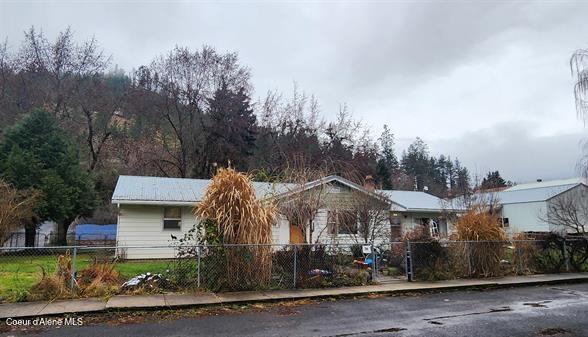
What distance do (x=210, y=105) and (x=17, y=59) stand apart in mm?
14971

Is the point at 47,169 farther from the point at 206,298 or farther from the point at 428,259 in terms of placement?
the point at 428,259

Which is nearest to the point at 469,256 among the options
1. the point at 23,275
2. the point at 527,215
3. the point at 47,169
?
the point at 23,275

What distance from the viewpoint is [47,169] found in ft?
69.1

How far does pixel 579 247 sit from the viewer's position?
48.8ft

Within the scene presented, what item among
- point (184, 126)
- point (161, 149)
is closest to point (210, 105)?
point (184, 126)

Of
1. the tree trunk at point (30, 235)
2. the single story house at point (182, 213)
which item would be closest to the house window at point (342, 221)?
the single story house at point (182, 213)

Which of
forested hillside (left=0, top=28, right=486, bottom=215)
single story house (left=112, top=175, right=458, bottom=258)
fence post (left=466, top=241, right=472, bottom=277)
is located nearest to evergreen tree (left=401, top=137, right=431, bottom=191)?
forested hillside (left=0, top=28, right=486, bottom=215)

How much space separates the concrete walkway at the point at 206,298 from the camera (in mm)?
7980

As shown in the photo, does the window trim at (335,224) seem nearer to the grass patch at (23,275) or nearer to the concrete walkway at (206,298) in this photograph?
the concrete walkway at (206,298)

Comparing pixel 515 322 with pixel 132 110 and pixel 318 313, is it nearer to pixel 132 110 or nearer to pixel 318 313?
pixel 318 313

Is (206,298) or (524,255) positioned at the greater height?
(524,255)

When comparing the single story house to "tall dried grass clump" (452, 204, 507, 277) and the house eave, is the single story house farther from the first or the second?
"tall dried grass clump" (452, 204, 507, 277)

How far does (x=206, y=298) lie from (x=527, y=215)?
32.7 meters

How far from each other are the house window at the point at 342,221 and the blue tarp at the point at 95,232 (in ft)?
53.8
